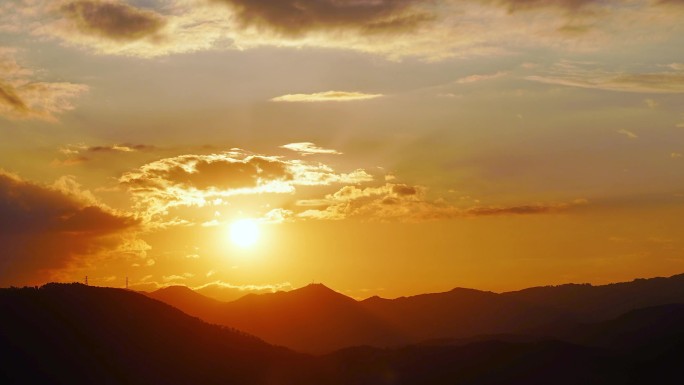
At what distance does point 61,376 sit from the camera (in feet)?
641

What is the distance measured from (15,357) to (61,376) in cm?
1195

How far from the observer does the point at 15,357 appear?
19362cm

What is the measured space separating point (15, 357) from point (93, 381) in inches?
776

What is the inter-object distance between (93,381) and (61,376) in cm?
820

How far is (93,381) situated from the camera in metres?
200
